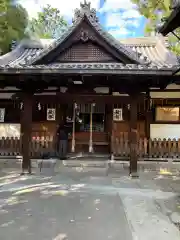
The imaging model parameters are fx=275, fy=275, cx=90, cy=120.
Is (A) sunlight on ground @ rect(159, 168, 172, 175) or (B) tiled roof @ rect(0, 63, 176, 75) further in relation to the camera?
(A) sunlight on ground @ rect(159, 168, 172, 175)

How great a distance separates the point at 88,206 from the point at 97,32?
23.1 feet

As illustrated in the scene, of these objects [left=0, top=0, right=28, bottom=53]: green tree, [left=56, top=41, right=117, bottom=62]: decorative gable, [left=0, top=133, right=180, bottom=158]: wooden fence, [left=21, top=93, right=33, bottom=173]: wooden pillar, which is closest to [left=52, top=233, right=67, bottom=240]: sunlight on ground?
[left=21, top=93, right=33, bottom=173]: wooden pillar

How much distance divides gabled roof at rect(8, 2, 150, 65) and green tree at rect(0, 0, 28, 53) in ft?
15.3

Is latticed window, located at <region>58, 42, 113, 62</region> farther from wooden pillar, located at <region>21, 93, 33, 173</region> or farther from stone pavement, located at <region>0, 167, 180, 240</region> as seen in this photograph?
stone pavement, located at <region>0, 167, 180, 240</region>

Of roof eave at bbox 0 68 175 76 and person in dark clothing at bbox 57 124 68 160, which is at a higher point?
roof eave at bbox 0 68 175 76

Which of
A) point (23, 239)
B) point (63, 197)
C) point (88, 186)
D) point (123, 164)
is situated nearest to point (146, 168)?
point (123, 164)

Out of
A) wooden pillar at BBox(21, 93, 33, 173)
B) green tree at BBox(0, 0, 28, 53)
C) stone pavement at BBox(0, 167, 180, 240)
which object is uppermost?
green tree at BBox(0, 0, 28, 53)

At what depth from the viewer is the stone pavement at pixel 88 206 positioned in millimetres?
5090

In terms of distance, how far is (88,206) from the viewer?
6.57 m

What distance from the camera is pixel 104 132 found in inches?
509

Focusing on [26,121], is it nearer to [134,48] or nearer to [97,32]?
[97,32]

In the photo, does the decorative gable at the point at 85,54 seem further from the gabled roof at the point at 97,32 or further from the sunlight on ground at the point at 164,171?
the sunlight on ground at the point at 164,171

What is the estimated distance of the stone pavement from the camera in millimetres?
5090

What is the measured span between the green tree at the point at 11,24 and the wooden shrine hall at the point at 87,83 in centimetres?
135
